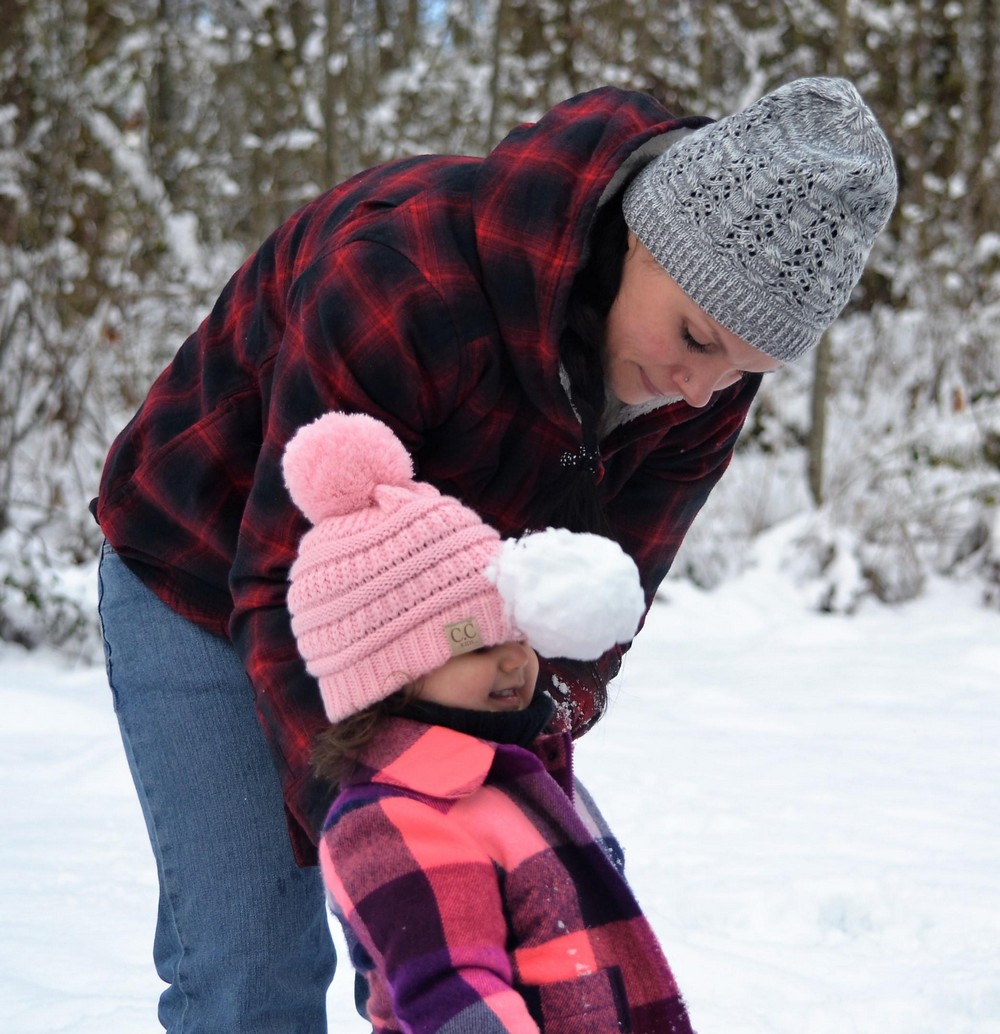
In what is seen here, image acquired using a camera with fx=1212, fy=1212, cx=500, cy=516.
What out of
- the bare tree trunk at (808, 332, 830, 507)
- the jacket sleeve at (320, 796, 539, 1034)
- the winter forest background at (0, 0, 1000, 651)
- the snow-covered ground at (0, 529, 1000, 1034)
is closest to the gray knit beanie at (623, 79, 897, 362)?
the jacket sleeve at (320, 796, 539, 1034)

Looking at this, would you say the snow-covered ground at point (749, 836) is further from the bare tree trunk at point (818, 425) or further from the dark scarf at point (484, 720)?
the bare tree trunk at point (818, 425)

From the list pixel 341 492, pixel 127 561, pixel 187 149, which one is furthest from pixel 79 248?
pixel 341 492

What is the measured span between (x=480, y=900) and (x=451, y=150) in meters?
10.4

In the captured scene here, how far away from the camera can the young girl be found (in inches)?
52.0

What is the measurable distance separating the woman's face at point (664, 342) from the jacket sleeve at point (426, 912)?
67 centimetres

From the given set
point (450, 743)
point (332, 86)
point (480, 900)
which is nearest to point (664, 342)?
point (450, 743)

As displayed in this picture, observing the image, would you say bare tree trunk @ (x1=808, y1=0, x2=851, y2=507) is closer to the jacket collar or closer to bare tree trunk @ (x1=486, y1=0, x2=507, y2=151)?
bare tree trunk @ (x1=486, y1=0, x2=507, y2=151)

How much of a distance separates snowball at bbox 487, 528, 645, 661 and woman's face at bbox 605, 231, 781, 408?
374 mm

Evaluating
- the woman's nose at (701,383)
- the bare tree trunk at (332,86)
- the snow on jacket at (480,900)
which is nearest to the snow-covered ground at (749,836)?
the snow on jacket at (480,900)

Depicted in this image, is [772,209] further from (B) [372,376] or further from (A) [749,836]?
(A) [749,836]

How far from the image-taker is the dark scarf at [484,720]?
4.67ft

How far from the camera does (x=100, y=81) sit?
6.76m

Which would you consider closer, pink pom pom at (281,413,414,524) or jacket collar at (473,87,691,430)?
pink pom pom at (281,413,414,524)

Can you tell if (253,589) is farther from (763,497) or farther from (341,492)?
(763,497)
